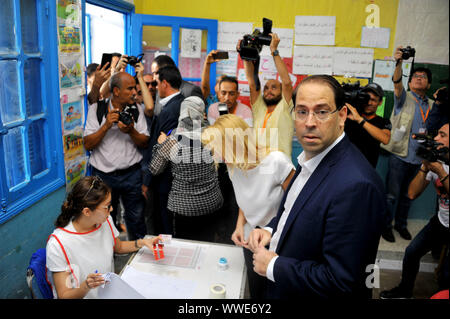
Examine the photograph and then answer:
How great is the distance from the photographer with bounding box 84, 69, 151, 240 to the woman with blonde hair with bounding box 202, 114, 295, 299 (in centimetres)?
101

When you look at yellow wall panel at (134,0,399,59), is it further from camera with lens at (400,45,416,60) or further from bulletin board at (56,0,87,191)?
bulletin board at (56,0,87,191)

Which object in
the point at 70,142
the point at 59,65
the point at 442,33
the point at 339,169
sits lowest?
the point at 70,142

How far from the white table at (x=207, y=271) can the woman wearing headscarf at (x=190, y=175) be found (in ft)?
1.52

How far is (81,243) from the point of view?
1.74 meters

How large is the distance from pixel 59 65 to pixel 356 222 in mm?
2231

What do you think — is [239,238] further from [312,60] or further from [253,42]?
[312,60]

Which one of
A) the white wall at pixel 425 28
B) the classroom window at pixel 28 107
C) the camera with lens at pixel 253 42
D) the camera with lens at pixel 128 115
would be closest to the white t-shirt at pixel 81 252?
the classroom window at pixel 28 107

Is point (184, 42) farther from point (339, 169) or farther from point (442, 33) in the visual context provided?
point (339, 169)

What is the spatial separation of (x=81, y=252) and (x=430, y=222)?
2338 mm

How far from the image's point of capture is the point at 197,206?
238cm

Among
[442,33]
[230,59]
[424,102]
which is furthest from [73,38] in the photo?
[442,33]

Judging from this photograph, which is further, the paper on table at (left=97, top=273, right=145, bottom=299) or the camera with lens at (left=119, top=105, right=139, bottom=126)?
the camera with lens at (left=119, top=105, right=139, bottom=126)

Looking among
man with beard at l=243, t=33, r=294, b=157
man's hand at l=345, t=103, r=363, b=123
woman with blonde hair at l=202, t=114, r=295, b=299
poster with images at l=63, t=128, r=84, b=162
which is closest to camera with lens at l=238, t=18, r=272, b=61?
man with beard at l=243, t=33, r=294, b=157

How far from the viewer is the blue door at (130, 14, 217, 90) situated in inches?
155
